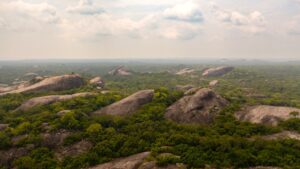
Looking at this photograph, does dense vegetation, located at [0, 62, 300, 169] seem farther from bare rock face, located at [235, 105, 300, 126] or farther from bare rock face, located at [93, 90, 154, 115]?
bare rock face, located at [93, 90, 154, 115]

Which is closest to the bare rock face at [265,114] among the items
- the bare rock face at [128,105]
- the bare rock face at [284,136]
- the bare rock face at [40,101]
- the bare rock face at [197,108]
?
the bare rock face at [284,136]

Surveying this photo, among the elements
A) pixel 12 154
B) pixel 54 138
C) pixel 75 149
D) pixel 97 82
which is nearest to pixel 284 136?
pixel 75 149

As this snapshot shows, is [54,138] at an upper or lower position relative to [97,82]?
lower

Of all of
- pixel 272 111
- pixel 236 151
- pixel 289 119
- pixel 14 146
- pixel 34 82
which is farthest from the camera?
pixel 34 82

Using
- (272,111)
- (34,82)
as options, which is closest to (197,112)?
(272,111)

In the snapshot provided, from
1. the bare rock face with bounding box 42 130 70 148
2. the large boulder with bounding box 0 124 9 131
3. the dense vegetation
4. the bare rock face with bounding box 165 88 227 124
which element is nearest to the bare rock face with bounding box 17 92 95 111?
the dense vegetation

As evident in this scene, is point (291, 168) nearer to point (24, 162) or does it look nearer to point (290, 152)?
point (290, 152)

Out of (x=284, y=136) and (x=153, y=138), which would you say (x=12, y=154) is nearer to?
(x=153, y=138)
